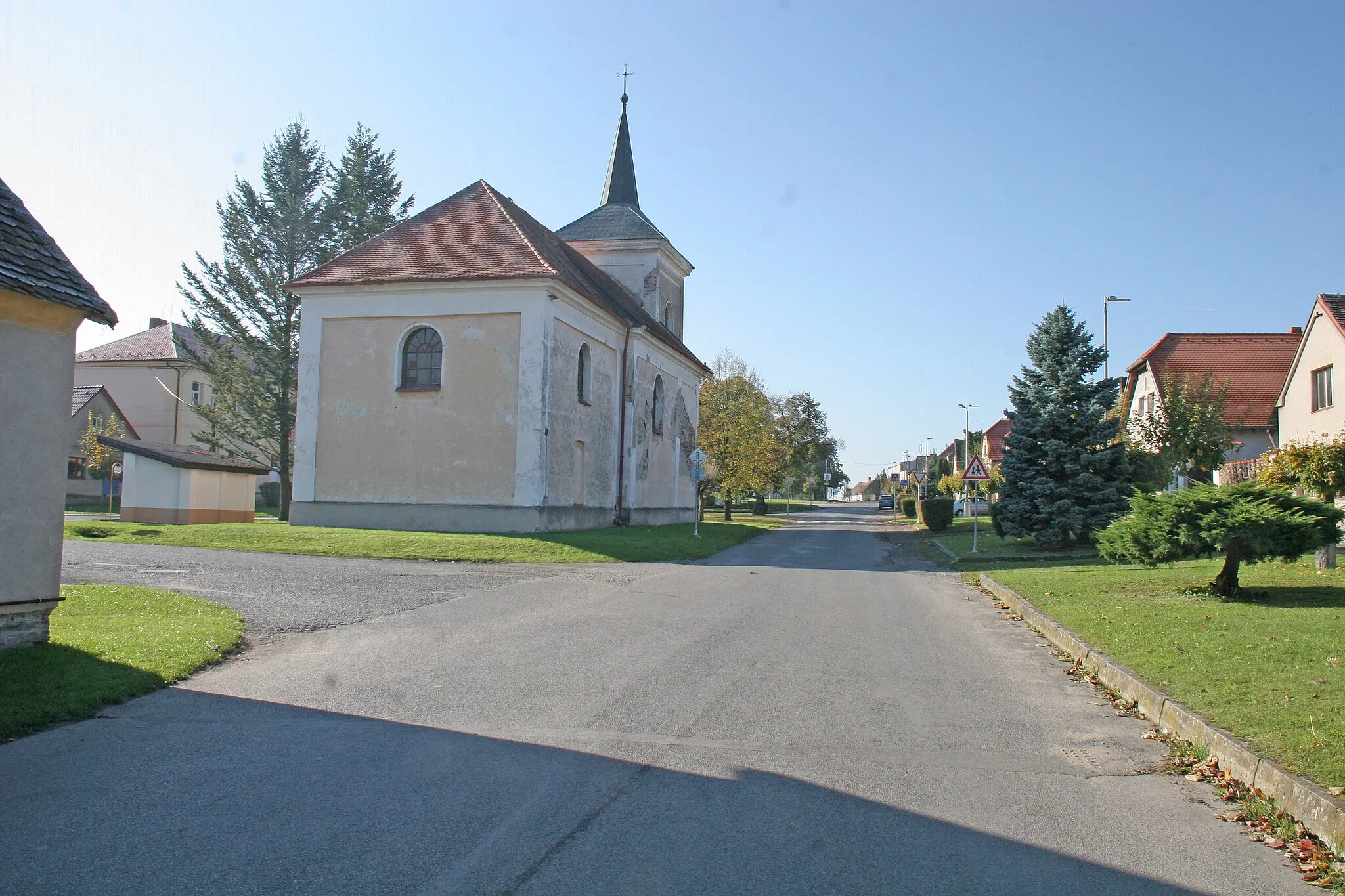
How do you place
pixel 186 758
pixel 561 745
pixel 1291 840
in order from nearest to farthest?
pixel 1291 840 < pixel 186 758 < pixel 561 745

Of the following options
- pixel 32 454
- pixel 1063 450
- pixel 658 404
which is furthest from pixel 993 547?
pixel 32 454

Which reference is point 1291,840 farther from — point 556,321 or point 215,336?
point 215,336

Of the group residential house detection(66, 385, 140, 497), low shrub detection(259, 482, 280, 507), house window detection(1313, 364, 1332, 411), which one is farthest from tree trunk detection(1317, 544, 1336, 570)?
residential house detection(66, 385, 140, 497)

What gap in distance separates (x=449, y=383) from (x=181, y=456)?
9.44m

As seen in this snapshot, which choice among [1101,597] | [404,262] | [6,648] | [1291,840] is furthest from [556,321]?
[1291,840]

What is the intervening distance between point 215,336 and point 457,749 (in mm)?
37934

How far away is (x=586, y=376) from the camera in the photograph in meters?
28.6

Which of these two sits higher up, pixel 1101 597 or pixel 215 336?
pixel 215 336

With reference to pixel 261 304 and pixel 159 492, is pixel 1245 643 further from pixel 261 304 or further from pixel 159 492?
pixel 261 304

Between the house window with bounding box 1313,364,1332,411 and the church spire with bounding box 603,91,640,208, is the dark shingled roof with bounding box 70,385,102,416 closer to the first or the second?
the church spire with bounding box 603,91,640,208

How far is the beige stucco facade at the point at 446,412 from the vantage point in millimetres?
24812

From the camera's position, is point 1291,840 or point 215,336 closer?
point 1291,840

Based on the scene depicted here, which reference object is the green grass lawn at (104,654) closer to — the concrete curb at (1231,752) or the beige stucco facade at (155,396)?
the concrete curb at (1231,752)

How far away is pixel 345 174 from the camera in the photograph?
42312 millimetres
